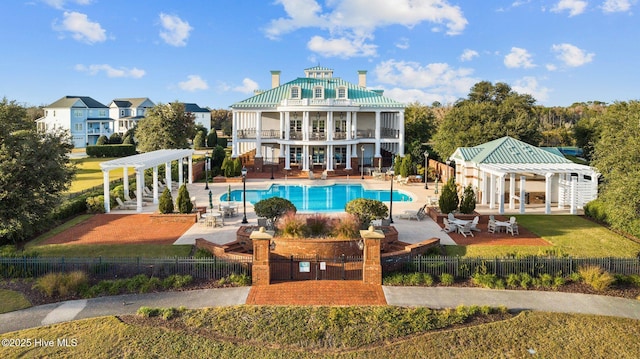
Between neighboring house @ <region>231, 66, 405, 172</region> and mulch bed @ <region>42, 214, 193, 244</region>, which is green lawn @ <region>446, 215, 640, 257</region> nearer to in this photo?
mulch bed @ <region>42, 214, 193, 244</region>

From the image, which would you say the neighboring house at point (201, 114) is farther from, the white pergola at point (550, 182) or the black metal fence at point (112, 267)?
the black metal fence at point (112, 267)

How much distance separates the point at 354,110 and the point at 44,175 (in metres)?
29.9

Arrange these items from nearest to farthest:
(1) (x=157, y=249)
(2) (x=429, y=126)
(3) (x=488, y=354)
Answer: (3) (x=488, y=354) < (1) (x=157, y=249) < (2) (x=429, y=126)

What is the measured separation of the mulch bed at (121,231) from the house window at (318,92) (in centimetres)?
2488

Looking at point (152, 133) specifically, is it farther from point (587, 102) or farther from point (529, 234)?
point (587, 102)

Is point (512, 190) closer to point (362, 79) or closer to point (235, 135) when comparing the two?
point (235, 135)

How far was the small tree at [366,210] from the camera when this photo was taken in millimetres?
17672

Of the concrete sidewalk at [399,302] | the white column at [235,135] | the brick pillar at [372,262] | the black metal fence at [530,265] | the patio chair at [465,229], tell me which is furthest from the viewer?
the white column at [235,135]

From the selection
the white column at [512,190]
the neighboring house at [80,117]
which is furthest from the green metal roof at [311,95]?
the neighboring house at [80,117]

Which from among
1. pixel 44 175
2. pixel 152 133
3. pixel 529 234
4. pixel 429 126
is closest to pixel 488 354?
pixel 529 234

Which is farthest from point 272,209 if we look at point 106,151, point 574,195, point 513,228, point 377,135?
point 106,151

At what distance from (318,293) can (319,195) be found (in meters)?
18.8

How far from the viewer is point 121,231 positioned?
65.1 feet

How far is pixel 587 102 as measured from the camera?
4267 inches
